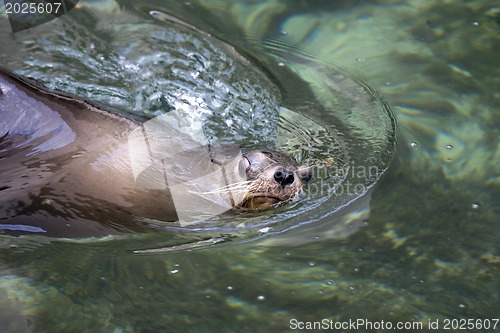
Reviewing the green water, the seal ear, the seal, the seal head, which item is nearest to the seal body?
the seal

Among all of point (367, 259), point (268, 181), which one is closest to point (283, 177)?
point (268, 181)

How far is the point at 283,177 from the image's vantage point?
3463mm

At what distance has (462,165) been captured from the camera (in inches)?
154

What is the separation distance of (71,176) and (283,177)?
1304 millimetres

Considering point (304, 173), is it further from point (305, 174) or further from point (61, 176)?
point (61, 176)

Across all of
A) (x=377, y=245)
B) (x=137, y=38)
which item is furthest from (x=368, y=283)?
(x=137, y=38)

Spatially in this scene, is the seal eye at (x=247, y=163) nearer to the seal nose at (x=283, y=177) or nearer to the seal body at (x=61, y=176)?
the seal nose at (x=283, y=177)

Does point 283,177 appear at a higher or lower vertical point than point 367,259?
higher

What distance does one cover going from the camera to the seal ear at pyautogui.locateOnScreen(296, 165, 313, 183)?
12.3 feet

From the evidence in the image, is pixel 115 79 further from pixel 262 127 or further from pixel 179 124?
pixel 262 127

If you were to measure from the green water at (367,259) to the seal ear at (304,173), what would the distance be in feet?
1.31

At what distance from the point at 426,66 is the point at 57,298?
3540 millimetres

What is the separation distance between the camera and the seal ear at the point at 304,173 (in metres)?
3.75

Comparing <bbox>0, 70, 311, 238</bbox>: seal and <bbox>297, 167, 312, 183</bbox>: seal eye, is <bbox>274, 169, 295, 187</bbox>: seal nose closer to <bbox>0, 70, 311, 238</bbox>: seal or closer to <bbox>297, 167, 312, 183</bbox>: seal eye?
<bbox>0, 70, 311, 238</bbox>: seal
